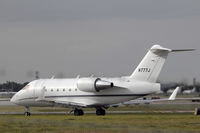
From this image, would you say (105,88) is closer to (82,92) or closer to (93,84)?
(93,84)

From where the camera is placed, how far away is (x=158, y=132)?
3088 centimetres

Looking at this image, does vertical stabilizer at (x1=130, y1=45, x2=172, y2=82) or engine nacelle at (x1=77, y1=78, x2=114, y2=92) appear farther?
engine nacelle at (x1=77, y1=78, x2=114, y2=92)

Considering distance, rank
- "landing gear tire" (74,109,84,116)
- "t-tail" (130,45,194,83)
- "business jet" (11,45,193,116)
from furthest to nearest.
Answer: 1. "landing gear tire" (74,109,84,116)
2. "t-tail" (130,45,194,83)
3. "business jet" (11,45,193,116)

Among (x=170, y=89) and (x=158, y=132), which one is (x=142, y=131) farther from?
(x=170, y=89)

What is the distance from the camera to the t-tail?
55.1 metres

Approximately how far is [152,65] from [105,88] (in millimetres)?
5158

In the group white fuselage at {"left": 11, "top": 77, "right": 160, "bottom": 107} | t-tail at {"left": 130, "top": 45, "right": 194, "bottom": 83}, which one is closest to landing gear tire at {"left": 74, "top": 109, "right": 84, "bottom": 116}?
white fuselage at {"left": 11, "top": 77, "right": 160, "bottom": 107}

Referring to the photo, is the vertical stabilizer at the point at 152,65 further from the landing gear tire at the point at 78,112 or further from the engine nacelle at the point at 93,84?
the landing gear tire at the point at 78,112

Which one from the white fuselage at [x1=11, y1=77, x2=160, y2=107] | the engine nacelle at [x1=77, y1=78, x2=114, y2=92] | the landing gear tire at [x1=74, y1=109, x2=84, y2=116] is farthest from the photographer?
the landing gear tire at [x1=74, y1=109, x2=84, y2=116]

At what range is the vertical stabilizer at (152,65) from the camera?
2169 inches

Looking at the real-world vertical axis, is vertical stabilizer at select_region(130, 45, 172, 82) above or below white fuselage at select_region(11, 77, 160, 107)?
above

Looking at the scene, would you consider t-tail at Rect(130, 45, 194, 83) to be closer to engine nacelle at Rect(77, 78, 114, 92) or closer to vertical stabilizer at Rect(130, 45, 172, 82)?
vertical stabilizer at Rect(130, 45, 172, 82)

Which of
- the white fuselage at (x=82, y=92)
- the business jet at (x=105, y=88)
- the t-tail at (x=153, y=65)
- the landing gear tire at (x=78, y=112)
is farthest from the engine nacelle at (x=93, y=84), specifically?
the t-tail at (x=153, y=65)

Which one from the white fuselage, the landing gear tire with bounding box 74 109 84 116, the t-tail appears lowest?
the landing gear tire with bounding box 74 109 84 116
